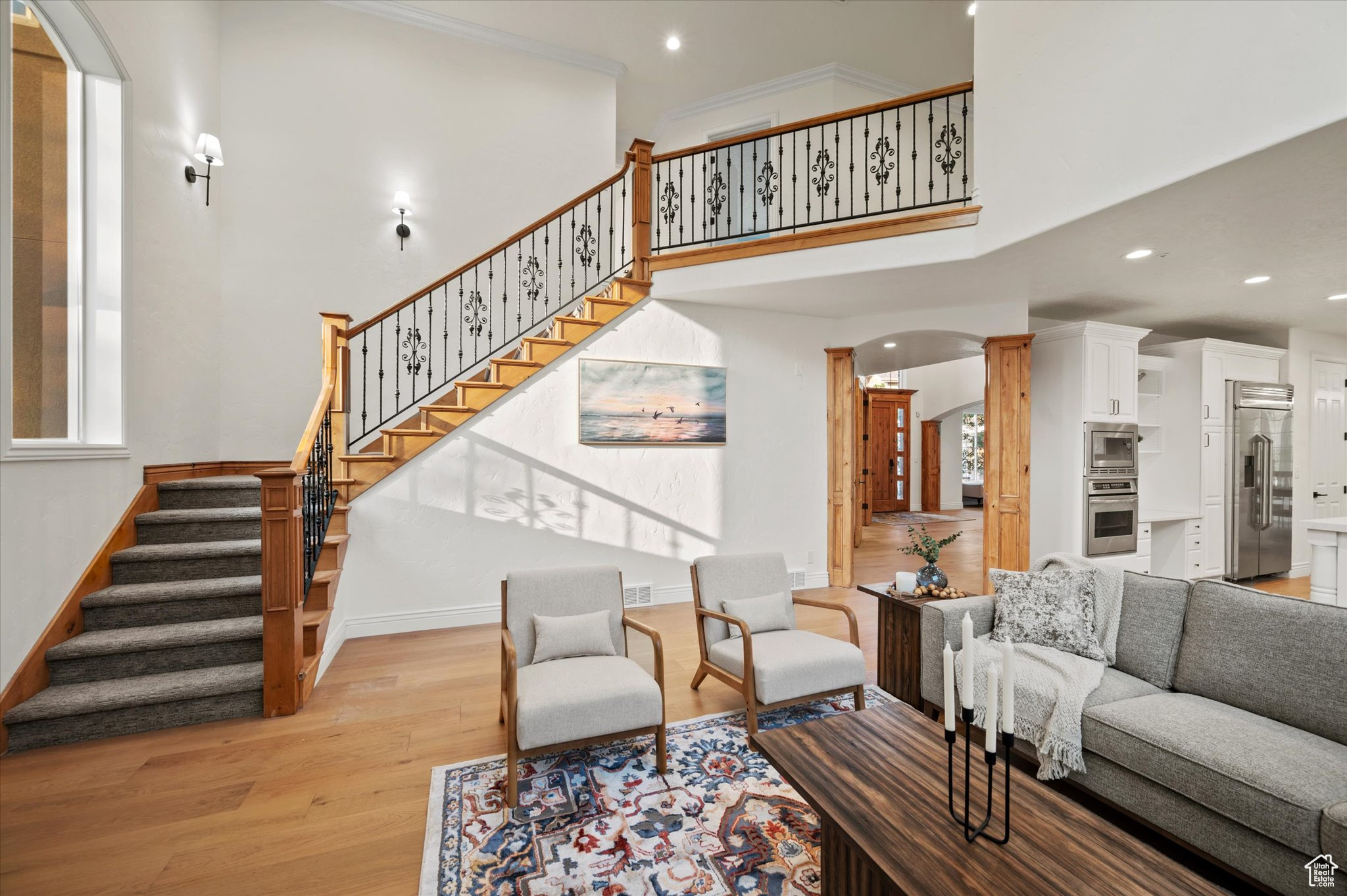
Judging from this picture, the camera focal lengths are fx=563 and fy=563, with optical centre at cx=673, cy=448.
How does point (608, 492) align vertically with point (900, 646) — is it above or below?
above

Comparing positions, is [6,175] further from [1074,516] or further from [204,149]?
[1074,516]

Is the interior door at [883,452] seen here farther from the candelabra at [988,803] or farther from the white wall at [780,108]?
the candelabra at [988,803]

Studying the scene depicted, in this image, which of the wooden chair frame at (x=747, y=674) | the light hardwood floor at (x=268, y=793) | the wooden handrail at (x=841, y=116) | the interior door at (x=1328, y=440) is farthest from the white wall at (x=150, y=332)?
the interior door at (x=1328, y=440)

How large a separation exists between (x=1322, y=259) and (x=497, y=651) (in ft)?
21.9

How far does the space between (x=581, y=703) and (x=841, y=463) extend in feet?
14.0

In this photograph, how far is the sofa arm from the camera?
9.67ft

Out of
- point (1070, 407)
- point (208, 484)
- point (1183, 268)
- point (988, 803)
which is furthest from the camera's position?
point (1070, 407)

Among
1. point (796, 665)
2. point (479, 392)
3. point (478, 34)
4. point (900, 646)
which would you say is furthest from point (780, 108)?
point (796, 665)

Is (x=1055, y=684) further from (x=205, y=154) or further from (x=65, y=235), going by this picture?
(x=205, y=154)

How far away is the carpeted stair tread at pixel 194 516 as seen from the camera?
3.73 meters

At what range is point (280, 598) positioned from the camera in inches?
121

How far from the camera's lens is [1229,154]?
8.66 feet

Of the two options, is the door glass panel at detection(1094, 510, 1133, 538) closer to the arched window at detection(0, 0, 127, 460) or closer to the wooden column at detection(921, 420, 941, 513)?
the arched window at detection(0, 0, 127, 460)

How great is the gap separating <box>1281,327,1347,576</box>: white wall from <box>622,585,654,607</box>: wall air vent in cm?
746
